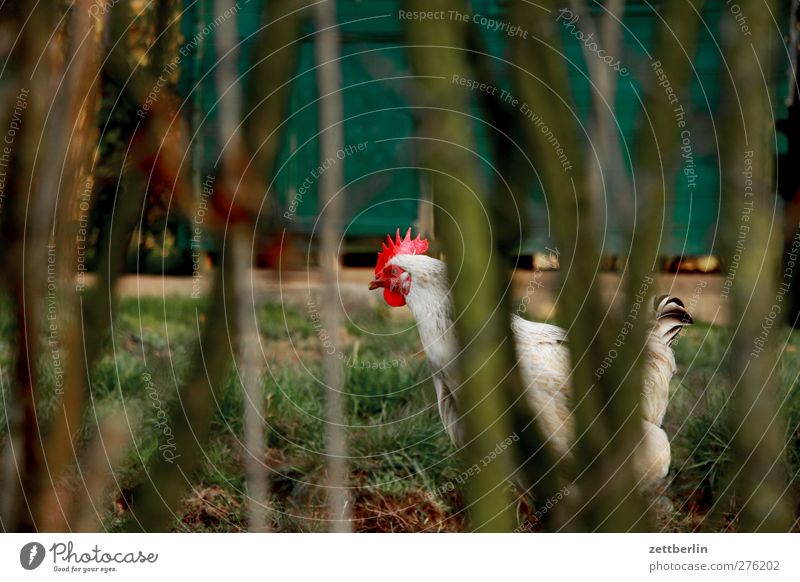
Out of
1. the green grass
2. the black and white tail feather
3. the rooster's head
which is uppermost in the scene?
the rooster's head

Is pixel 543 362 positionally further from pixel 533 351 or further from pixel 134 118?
pixel 134 118

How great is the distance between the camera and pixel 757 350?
1.28 metres

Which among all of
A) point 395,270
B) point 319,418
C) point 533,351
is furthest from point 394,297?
point 319,418

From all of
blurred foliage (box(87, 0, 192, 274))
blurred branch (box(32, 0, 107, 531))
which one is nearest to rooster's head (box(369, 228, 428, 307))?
blurred foliage (box(87, 0, 192, 274))

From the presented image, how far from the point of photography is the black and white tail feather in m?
1.33

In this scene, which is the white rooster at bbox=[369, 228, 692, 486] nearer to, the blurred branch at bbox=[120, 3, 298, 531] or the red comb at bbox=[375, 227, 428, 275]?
the red comb at bbox=[375, 227, 428, 275]

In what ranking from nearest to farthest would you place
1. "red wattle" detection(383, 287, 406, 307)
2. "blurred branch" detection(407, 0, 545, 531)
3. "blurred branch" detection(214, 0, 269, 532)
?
1. "blurred branch" detection(407, 0, 545, 531)
2. "blurred branch" detection(214, 0, 269, 532)
3. "red wattle" detection(383, 287, 406, 307)

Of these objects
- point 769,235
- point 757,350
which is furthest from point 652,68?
point 757,350

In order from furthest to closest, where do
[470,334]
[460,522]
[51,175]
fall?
[460,522], [51,175], [470,334]

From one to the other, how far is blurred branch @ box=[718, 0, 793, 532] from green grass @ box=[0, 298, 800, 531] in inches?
2.9

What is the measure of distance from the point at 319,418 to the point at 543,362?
18.9 inches

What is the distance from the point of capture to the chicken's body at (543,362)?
1.29 metres
